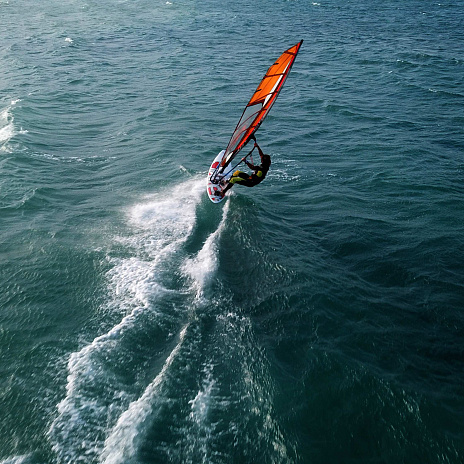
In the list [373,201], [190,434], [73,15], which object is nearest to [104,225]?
[190,434]

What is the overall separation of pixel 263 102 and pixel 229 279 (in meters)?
5.74

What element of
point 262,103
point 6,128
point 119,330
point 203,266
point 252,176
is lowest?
point 6,128

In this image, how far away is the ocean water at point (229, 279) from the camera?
932 cm

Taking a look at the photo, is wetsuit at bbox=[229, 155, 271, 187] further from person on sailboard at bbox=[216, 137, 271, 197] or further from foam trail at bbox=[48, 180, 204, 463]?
foam trail at bbox=[48, 180, 204, 463]

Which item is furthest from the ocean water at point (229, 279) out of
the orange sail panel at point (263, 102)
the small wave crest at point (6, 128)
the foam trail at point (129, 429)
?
the orange sail panel at point (263, 102)

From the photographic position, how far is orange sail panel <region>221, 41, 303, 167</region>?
13.8 metres

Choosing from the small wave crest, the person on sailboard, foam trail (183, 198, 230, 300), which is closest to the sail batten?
the person on sailboard

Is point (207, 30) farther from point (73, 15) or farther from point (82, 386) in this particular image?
point (82, 386)

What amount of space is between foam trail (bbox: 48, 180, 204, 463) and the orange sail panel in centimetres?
289

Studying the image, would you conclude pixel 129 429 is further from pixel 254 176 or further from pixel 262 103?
pixel 262 103

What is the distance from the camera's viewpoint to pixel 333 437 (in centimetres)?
909

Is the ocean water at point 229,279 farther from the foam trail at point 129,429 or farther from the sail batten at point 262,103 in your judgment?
the sail batten at point 262,103

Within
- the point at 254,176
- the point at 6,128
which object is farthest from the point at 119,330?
the point at 6,128

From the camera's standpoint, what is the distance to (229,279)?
13398 millimetres
